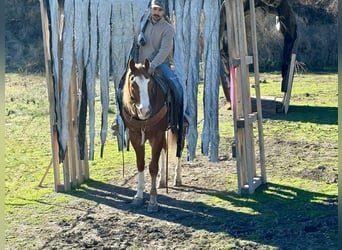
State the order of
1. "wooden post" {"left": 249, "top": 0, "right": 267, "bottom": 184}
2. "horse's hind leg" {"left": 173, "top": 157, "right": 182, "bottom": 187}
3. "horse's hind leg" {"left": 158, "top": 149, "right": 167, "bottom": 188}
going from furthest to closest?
"horse's hind leg" {"left": 173, "top": 157, "right": 182, "bottom": 187} → "horse's hind leg" {"left": 158, "top": 149, "right": 167, "bottom": 188} → "wooden post" {"left": 249, "top": 0, "right": 267, "bottom": 184}

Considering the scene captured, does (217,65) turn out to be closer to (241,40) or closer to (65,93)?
(241,40)

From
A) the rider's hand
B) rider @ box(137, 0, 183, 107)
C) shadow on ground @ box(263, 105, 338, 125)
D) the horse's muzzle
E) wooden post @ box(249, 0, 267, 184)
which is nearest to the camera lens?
the horse's muzzle

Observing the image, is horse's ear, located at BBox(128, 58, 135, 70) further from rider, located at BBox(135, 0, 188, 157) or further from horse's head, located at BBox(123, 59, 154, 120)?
rider, located at BBox(135, 0, 188, 157)

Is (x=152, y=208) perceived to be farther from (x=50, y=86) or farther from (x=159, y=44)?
(x=50, y=86)

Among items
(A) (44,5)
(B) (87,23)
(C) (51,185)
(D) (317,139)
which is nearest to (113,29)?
(B) (87,23)

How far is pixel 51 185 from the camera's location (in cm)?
922

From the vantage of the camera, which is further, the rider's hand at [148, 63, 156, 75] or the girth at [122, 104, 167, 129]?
the girth at [122, 104, 167, 129]

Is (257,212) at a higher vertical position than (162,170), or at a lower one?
lower

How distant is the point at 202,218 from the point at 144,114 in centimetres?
124

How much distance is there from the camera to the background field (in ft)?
22.5

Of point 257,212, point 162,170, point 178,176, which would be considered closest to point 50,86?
point 162,170

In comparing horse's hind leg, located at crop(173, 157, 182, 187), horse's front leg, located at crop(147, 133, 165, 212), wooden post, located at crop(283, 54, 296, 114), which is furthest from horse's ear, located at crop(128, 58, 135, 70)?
wooden post, located at crop(283, 54, 296, 114)

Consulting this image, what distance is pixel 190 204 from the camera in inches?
320

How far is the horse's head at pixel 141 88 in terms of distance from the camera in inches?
289
